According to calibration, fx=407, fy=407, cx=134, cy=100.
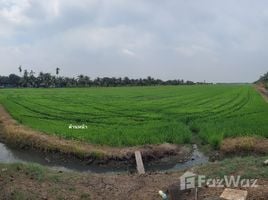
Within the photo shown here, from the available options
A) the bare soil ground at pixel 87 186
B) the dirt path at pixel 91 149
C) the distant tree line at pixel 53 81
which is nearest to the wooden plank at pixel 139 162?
the dirt path at pixel 91 149

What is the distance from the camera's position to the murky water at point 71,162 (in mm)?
14422

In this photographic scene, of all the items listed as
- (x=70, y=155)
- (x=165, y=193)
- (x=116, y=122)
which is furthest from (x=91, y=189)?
(x=116, y=122)

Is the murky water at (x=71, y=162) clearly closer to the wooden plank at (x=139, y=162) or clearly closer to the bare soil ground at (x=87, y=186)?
the wooden plank at (x=139, y=162)

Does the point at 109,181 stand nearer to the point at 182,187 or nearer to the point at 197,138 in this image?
the point at 182,187

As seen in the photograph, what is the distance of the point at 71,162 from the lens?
50.6 feet

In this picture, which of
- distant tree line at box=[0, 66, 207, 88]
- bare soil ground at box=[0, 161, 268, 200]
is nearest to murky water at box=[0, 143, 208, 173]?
bare soil ground at box=[0, 161, 268, 200]

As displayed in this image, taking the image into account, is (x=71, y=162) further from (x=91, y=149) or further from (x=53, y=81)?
(x=53, y=81)

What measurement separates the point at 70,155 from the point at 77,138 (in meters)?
1.95

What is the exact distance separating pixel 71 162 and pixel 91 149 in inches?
38.6

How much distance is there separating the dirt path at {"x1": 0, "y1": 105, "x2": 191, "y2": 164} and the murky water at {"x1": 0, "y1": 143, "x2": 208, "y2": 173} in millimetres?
343

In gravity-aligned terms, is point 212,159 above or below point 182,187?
below

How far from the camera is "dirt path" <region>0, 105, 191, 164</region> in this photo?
15172 mm

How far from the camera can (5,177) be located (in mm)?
9750

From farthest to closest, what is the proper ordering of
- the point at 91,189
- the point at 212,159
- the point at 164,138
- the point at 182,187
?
the point at 164,138
the point at 212,159
the point at 91,189
the point at 182,187
